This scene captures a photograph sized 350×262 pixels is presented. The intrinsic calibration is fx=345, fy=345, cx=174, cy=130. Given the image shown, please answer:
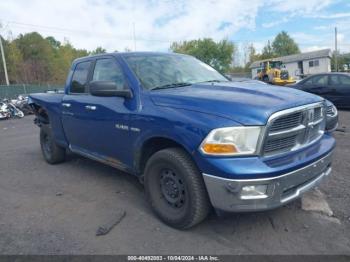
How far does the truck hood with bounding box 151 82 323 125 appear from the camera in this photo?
9.91 ft

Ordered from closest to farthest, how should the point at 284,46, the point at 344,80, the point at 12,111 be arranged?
the point at 344,80 → the point at 12,111 → the point at 284,46

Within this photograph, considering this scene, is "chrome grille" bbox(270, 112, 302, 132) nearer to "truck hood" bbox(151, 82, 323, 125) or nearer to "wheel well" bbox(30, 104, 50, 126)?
"truck hood" bbox(151, 82, 323, 125)

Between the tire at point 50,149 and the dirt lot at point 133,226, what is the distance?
1.05 meters

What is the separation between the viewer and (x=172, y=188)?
3.58 metres

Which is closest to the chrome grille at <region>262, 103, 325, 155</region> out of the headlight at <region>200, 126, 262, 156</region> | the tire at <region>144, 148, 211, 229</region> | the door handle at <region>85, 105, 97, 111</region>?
the headlight at <region>200, 126, 262, 156</region>

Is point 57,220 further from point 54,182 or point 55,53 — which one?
point 55,53

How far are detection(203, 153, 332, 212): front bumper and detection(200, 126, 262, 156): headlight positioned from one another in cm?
25

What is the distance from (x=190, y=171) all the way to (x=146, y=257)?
2.84ft

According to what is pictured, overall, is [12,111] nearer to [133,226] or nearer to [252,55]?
[133,226]

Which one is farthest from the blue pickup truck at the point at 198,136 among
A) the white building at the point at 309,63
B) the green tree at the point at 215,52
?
the green tree at the point at 215,52

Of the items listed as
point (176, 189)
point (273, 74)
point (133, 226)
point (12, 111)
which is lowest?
point (133, 226)

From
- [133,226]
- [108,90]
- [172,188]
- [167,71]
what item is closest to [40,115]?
[108,90]

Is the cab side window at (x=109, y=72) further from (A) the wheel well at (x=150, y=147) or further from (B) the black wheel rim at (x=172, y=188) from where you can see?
(B) the black wheel rim at (x=172, y=188)

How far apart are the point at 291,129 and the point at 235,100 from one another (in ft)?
1.92
